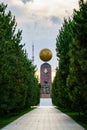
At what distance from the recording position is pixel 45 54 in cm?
15150

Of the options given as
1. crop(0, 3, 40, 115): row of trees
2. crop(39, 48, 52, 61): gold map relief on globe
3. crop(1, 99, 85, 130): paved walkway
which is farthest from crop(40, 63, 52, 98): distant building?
crop(1, 99, 85, 130): paved walkway

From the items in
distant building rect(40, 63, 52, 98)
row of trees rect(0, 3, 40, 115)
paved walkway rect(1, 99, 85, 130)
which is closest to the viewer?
paved walkway rect(1, 99, 85, 130)

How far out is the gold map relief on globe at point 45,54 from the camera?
151 m

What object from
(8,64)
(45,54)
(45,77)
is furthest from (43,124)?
(45,77)

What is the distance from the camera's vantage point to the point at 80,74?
31328mm

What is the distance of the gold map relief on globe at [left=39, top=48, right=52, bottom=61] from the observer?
151 meters

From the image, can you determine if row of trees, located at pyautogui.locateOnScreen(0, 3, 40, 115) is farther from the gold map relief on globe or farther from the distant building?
the distant building

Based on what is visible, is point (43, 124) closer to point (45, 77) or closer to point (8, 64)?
point (8, 64)

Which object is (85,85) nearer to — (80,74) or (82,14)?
(80,74)

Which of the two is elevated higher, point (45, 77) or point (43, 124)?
point (45, 77)

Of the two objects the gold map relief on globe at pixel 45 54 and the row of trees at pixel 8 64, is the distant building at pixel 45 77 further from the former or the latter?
the row of trees at pixel 8 64

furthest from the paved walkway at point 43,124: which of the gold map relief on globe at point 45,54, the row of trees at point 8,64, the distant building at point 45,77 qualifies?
the distant building at point 45,77

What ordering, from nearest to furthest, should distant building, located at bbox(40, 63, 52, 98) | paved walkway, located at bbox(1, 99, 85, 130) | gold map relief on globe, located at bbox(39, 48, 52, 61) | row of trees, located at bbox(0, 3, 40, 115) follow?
1. paved walkway, located at bbox(1, 99, 85, 130)
2. row of trees, located at bbox(0, 3, 40, 115)
3. gold map relief on globe, located at bbox(39, 48, 52, 61)
4. distant building, located at bbox(40, 63, 52, 98)

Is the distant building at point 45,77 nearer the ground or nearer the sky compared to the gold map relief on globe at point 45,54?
nearer the ground
